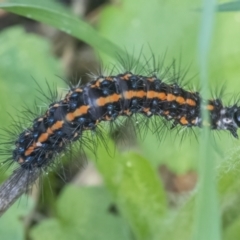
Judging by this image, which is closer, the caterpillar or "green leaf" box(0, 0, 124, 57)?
the caterpillar

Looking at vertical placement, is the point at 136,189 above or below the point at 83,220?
above

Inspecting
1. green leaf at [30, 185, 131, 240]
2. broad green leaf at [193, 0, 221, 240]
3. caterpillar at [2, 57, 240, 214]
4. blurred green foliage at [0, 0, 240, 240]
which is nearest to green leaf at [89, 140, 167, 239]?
blurred green foliage at [0, 0, 240, 240]

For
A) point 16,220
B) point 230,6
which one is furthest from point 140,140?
point 230,6

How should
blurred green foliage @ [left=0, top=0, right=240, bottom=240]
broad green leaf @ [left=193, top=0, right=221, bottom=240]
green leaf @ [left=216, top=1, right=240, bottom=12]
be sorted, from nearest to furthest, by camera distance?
broad green leaf @ [left=193, top=0, right=221, bottom=240]
green leaf @ [left=216, top=1, right=240, bottom=12]
blurred green foliage @ [left=0, top=0, right=240, bottom=240]

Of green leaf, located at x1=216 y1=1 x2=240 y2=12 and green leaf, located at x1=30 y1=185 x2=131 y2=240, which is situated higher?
green leaf, located at x1=216 y1=1 x2=240 y2=12

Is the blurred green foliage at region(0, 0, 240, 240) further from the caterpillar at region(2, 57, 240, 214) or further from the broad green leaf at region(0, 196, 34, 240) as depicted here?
the caterpillar at region(2, 57, 240, 214)

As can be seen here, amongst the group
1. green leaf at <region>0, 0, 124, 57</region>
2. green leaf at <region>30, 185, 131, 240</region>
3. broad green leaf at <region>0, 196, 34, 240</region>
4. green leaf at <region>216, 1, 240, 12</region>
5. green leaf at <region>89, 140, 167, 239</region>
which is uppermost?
green leaf at <region>216, 1, 240, 12</region>

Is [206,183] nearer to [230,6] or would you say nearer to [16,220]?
[230,6]

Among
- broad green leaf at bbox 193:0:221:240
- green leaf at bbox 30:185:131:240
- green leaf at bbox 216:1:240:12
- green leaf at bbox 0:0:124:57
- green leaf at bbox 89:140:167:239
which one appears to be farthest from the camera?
green leaf at bbox 30:185:131:240
